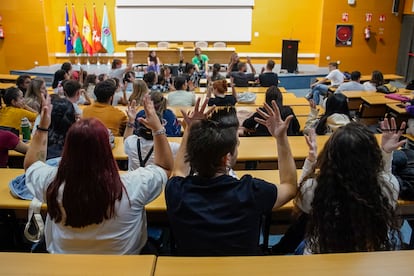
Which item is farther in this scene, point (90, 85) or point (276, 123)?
point (90, 85)

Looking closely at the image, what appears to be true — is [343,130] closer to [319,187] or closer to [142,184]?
[319,187]

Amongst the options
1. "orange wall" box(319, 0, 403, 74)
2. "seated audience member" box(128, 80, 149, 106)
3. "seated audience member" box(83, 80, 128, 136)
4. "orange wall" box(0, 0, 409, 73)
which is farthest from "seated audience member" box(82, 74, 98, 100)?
"orange wall" box(319, 0, 403, 74)

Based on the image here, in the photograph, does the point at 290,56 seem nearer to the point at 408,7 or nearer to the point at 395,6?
the point at 395,6

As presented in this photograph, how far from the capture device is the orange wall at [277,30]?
11.5 m

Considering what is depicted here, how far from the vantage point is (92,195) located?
5.80 feet

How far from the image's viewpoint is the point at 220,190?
1722mm

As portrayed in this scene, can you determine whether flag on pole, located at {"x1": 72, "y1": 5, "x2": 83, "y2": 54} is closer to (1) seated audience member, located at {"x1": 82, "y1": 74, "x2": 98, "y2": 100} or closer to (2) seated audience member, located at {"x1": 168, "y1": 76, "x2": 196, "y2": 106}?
(1) seated audience member, located at {"x1": 82, "y1": 74, "x2": 98, "y2": 100}

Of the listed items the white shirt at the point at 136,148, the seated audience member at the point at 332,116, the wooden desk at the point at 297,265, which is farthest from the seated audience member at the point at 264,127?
the wooden desk at the point at 297,265

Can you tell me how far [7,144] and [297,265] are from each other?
2.52 m

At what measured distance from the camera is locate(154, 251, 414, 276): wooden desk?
1488 mm

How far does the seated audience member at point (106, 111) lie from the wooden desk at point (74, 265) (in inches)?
97.9

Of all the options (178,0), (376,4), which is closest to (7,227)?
(178,0)

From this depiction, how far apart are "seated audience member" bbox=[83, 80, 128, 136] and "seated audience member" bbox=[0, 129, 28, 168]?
857 mm

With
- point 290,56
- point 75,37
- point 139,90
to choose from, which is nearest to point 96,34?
point 75,37
